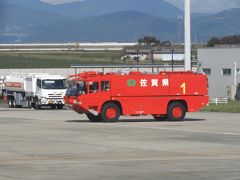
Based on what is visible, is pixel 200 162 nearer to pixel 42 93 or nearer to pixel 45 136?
pixel 45 136

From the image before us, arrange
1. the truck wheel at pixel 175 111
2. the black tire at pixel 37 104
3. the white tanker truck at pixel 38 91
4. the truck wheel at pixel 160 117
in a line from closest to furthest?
the truck wheel at pixel 175 111
the truck wheel at pixel 160 117
the white tanker truck at pixel 38 91
the black tire at pixel 37 104

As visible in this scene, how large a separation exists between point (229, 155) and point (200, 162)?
2.29m

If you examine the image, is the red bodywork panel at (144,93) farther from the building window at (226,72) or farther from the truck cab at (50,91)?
the building window at (226,72)

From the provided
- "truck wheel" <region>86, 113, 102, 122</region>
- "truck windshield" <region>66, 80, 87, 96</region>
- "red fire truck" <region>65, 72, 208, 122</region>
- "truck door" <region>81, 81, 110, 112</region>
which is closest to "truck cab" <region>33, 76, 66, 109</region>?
"truck wheel" <region>86, 113, 102, 122</region>

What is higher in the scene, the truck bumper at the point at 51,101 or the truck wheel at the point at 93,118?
the truck bumper at the point at 51,101

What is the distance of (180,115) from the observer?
1580 inches

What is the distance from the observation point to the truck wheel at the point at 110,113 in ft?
129

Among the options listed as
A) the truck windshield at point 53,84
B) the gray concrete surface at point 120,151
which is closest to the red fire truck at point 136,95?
the gray concrete surface at point 120,151

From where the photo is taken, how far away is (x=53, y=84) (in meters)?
62.0

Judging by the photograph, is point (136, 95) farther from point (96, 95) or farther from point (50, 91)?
point (50, 91)

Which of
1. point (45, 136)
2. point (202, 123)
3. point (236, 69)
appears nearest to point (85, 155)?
point (45, 136)

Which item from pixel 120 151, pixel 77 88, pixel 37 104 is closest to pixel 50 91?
pixel 37 104

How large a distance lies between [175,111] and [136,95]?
2145 mm

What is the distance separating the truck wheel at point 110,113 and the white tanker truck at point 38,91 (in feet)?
70.1
